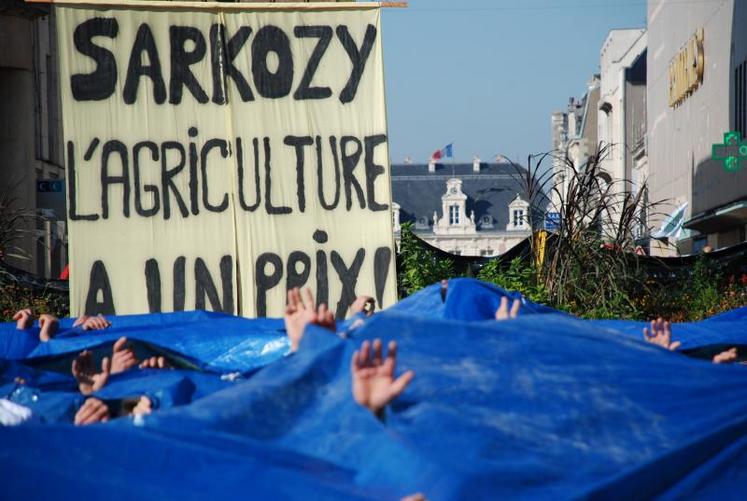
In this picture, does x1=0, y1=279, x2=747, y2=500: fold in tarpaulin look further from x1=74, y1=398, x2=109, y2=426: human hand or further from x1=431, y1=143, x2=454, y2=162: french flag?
x1=431, y1=143, x2=454, y2=162: french flag

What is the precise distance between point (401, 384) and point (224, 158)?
7774 millimetres

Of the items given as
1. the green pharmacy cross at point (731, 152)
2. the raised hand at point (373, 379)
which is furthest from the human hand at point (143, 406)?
the green pharmacy cross at point (731, 152)

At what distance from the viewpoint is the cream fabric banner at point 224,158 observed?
440 inches

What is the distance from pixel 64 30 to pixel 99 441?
8.37 meters

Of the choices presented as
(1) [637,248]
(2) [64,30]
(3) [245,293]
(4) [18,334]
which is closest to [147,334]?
(4) [18,334]

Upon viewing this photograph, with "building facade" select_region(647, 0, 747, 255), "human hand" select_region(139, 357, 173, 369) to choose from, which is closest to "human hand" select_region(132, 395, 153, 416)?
"human hand" select_region(139, 357, 173, 369)

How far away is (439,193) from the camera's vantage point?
384 ft

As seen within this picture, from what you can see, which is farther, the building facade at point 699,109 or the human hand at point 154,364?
the building facade at point 699,109

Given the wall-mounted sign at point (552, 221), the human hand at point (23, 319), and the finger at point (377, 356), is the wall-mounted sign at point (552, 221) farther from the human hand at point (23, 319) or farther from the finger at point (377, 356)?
the finger at point (377, 356)

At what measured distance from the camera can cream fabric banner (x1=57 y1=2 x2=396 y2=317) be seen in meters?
11.2

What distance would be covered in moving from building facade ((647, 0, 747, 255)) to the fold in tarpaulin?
24.0 meters

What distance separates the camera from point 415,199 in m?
117

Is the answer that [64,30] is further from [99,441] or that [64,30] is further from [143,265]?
[99,441]

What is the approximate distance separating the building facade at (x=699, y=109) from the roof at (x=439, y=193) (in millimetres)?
63941
